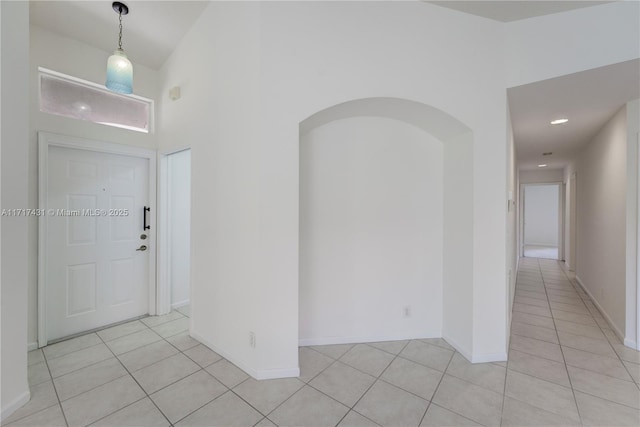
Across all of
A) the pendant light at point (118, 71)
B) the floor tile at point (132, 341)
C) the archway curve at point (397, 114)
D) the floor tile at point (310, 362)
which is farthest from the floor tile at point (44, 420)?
the archway curve at point (397, 114)

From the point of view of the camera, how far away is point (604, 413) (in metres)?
1.76

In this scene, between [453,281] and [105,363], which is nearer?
[105,363]

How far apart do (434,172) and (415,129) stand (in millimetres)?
476

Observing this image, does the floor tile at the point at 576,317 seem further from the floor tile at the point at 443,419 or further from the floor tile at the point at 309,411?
the floor tile at the point at 309,411

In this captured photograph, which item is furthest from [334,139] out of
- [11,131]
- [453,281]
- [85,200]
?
[85,200]

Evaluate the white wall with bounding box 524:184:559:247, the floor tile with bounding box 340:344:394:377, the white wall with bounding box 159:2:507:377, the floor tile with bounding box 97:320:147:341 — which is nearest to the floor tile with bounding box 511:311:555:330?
the white wall with bounding box 159:2:507:377

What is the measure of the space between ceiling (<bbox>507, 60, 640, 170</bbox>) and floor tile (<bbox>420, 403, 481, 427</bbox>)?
2659 millimetres

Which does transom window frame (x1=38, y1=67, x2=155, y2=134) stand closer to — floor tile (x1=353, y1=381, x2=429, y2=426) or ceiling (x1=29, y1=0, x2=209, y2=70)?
ceiling (x1=29, y1=0, x2=209, y2=70)

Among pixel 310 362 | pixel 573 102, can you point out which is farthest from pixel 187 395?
pixel 573 102

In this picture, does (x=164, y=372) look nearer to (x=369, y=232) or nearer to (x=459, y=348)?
(x=369, y=232)

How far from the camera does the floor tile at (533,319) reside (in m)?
3.17

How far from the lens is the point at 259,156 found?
2.04m

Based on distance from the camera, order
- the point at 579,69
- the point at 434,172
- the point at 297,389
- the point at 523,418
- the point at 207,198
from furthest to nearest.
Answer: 1. the point at 434,172
2. the point at 207,198
3. the point at 579,69
4. the point at 297,389
5. the point at 523,418

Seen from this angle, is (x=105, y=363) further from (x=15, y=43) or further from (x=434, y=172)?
(x=434, y=172)
